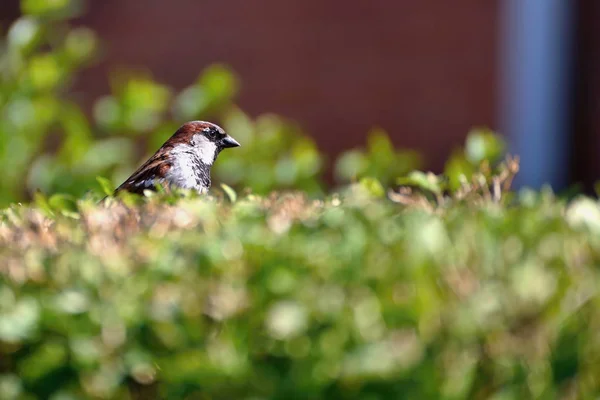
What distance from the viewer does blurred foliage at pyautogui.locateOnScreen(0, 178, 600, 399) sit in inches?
76.7

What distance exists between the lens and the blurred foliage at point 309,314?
195cm

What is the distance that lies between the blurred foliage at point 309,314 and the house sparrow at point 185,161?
1.41m

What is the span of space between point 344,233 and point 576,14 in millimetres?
9061

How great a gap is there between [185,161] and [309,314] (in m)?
1.87

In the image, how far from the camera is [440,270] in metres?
2.04

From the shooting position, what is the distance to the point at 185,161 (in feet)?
12.3

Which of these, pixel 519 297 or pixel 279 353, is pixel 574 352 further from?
pixel 279 353

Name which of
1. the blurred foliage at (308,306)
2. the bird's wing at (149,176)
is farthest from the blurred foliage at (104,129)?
the blurred foliage at (308,306)

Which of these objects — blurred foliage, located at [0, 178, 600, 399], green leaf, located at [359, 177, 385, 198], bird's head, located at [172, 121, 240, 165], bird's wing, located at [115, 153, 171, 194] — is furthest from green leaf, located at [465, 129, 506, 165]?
blurred foliage, located at [0, 178, 600, 399]

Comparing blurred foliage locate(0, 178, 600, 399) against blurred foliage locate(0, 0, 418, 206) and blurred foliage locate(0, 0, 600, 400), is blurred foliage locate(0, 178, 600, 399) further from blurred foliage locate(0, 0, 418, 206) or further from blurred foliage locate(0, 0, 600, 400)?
blurred foliage locate(0, 0, 418, 206)

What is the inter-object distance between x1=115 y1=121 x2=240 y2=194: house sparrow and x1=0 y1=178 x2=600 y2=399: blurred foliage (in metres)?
1.41

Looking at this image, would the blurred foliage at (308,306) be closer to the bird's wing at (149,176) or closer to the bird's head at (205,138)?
the bird's wing at (149,176)

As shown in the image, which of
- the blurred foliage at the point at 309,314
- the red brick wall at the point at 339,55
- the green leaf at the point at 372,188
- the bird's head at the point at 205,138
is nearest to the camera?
the blurred foliage at the point at 309,314

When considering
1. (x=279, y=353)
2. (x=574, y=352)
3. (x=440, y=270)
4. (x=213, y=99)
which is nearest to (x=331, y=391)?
(x=279, y=353)
